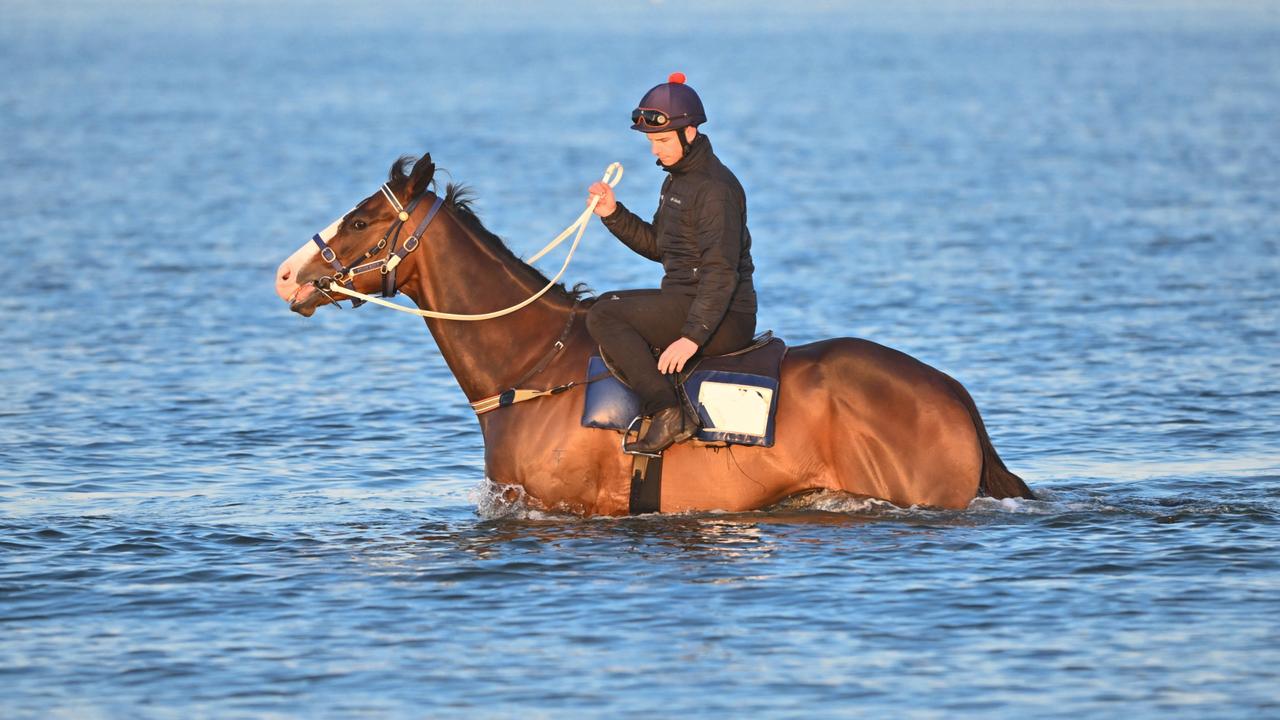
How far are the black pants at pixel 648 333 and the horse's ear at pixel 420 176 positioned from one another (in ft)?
4.56

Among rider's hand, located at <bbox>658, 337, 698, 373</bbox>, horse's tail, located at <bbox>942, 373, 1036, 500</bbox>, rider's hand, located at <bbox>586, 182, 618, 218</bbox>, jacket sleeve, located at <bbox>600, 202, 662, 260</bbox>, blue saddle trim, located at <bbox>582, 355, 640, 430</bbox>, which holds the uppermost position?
rider's hand, located at <bbox>586, 182, 618, 218</bbox>

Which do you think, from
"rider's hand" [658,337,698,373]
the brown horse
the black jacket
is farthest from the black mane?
"rider's hand" [658,337,698,373]

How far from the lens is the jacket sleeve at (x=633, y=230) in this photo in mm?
11984

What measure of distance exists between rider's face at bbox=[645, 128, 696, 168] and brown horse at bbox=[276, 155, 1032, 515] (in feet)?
4.29

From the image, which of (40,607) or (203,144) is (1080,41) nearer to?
(203,144)

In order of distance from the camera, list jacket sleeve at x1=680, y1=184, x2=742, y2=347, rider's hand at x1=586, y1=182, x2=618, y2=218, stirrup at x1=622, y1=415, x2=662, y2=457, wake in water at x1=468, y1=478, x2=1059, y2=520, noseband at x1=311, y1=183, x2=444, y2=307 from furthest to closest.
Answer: noseband at x1=311, y1=183, x2=444, y2=307, rider's hand at x1=586, y1=182, x2=618, y2=218, wake in water at x1=468, y1=478, x2=1059, y2=520, stirrup at x1=622, y1=415, x2=662, y2=457, jacket sleeve at x1=680, y1=184, x2=742, y2=347

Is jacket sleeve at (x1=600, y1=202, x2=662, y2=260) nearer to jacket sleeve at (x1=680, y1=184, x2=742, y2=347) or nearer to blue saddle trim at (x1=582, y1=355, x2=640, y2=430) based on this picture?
jacket sleeve at (x1=680, y1=184, x2=742, y2=347)

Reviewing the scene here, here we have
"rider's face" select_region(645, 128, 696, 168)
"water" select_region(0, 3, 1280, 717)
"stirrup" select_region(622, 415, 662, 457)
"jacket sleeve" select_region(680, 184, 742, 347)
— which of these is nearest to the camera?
"water" select_region(0, 3, 1280, 717)

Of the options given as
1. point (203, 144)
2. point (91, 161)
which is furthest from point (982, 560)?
point (203, 144)

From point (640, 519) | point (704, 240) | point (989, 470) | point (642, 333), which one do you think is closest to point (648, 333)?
point (642, 333)

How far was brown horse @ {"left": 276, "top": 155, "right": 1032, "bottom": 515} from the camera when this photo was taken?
11336 millimetres

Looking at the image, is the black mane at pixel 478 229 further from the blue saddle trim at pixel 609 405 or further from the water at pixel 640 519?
the water at pixel 640 519

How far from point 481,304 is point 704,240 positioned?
1.68 m

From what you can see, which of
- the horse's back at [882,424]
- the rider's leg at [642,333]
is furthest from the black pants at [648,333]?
the horse's back at [882,424]
